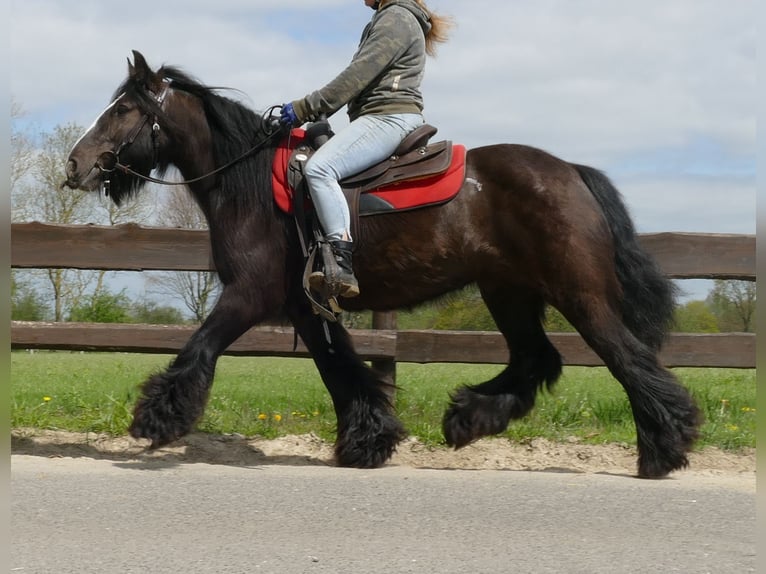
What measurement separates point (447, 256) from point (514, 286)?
57 centimetres

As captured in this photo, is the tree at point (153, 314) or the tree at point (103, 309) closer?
Answer: the tree at point (153, 314)

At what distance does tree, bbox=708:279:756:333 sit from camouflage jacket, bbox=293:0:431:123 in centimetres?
322

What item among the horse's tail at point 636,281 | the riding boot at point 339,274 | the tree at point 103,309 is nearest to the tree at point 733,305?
the horse's tail at point 636,281

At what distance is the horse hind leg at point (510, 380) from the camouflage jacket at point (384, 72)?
1.39 meters

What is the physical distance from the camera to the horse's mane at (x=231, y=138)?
6242 mm

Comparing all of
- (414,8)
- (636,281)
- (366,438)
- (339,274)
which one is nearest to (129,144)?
(339,274)

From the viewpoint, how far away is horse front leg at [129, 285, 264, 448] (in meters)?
5.86

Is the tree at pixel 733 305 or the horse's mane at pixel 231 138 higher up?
the horse's mane at pixel 231 138

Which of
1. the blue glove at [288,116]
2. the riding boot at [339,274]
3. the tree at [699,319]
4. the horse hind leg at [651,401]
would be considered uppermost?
the blue glove at [288,116]

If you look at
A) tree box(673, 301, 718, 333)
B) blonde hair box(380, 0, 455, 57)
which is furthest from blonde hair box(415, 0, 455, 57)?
tree box(673, 301, 718, 333)

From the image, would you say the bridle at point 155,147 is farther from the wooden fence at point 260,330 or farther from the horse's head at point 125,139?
the wooden fence at point 260,330

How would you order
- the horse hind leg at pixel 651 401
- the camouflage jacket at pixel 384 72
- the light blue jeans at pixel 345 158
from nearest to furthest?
the horse hind leg at pixel 651 401
the light blue jeans at pixel 345 158
the camouflage jacket at pixel 384 72

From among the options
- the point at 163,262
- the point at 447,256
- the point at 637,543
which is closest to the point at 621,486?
the point at 637,543

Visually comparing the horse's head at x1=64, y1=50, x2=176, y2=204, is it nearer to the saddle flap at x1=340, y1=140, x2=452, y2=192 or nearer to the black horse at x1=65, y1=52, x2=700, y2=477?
the black horse at x1=65, y1=52, x2=700, y2=477
